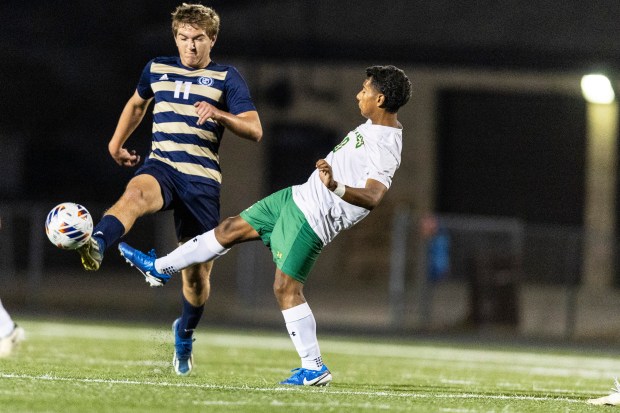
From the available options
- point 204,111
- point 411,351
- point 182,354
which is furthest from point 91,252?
point 411,351

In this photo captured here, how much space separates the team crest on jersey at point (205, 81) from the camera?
9164 mm

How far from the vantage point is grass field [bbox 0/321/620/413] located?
7.25 meters

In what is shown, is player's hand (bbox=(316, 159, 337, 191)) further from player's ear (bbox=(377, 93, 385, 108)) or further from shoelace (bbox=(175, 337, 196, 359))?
shoelace (bbox=(175, 337, 196, 359))

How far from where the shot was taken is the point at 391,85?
855 centimetres

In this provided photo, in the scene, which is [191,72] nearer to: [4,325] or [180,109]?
[180,109]

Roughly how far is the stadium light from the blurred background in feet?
3.98

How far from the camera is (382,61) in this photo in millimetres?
25016

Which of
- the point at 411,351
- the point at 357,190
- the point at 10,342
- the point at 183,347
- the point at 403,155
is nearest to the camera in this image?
the point at 357,190

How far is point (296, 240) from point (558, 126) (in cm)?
→ 2042

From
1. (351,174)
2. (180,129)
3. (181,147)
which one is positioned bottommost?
(351,174)

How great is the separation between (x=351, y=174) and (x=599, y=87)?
13.8m

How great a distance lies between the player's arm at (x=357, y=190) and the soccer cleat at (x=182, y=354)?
200 centimetres

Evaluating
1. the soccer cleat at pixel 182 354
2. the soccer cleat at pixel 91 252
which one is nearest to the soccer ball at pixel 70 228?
the soccer cleat at pixel 91 252

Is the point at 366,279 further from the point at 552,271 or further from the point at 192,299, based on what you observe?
the point at 192,299
